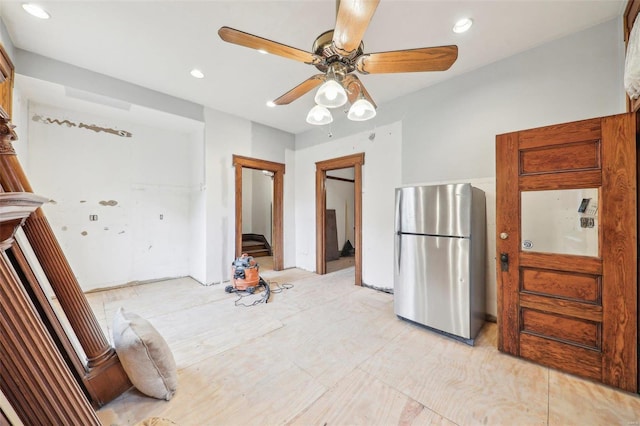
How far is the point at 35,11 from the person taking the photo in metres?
1.97

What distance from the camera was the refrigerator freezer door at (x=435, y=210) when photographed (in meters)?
2.21

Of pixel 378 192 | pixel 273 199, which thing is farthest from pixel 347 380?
pixel 273 199

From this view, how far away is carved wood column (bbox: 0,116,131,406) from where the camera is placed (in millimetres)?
→ 1476

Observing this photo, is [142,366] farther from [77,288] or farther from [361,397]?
[361,397]

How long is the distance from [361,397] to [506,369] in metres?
1.21

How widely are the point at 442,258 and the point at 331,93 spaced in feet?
5.98

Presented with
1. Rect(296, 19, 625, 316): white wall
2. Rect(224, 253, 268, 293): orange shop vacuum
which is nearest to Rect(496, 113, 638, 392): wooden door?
Rect(296, 19, 625, 316): white wall

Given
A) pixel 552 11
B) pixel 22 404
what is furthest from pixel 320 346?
pixel 552 11

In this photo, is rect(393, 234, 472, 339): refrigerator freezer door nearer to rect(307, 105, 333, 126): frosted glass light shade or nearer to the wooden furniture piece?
rect(307, 105, 333, 126): frosted glass light shade

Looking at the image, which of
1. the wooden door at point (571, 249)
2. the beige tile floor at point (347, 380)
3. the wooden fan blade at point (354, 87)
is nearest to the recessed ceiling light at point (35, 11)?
the wooden fan blade at point (354, 87)

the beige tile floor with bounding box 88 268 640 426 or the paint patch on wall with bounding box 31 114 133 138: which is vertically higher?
the paint patch on wall with bounding box 31 114 133 138

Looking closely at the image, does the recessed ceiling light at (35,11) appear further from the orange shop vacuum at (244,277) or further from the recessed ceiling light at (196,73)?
the orange shop vacuum at (244,277)

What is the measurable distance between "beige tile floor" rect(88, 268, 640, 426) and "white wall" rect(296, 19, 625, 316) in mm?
1044

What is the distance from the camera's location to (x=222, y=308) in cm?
302
